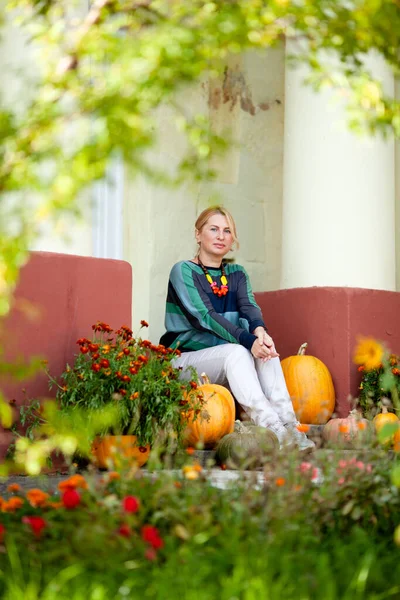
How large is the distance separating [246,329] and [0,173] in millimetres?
3369

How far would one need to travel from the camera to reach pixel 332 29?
7.24ft

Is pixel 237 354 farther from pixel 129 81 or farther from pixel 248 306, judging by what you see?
pixel 129 81

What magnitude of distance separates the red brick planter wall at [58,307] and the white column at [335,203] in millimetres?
1286

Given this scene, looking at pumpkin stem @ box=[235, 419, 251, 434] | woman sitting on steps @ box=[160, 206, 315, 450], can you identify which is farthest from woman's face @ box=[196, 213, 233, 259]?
pumpkin stem @ box=[235, 419, 251, 434]

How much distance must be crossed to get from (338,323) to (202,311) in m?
0.76

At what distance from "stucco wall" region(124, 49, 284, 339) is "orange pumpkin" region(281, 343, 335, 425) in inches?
45.2

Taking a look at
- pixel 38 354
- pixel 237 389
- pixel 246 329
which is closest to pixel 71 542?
pixel 38 354

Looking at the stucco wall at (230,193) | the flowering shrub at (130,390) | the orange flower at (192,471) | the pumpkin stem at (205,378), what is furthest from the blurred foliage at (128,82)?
the stucco wall at (230,193)

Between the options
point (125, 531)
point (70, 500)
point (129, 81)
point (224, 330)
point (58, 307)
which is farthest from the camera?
point (224, 330)

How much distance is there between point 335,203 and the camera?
550cm

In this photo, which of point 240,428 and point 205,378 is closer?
point 240,428

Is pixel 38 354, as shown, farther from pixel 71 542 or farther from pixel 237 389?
pixel 71 542

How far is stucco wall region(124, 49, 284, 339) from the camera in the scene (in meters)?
6.13

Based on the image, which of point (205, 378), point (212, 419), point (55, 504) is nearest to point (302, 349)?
point (205, 378)
